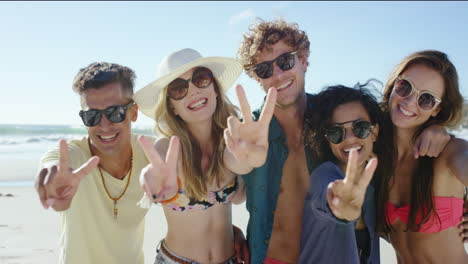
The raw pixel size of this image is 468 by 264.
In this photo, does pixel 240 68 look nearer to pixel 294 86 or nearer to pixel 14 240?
pixel 294 86

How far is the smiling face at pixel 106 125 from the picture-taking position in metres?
3.59

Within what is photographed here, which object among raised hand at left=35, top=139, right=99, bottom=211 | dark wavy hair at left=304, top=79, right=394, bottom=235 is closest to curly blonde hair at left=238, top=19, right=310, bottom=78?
dark wavy hair at left=304, top=79, right=394, bottom=235

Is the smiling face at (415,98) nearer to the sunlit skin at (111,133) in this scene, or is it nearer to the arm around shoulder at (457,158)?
the arm around shoulder at (457,158)

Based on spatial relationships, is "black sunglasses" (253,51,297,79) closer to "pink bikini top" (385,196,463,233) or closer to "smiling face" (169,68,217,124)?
"smiling face" (169,68,217,124)

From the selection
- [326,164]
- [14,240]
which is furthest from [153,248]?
[326,164]

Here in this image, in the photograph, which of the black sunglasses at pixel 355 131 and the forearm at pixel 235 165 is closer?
the forearm at pixel 235 165

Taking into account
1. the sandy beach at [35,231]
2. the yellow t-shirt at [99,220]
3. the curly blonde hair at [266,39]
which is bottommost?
the sandy beach at [35,231]

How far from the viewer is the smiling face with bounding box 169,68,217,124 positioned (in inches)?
135

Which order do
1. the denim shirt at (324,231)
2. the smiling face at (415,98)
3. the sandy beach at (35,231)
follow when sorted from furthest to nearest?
the sandy beach at (35,231) → the smiling face at (415,98) → the denim shirt at (324,231)

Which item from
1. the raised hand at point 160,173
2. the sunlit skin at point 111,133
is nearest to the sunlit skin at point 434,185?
the raised hand at point 160,173

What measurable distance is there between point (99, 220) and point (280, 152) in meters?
1.86

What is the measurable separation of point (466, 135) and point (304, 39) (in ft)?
69.1

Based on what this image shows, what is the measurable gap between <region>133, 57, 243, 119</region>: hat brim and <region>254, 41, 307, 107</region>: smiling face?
0.92 ft

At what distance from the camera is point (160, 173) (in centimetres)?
254
